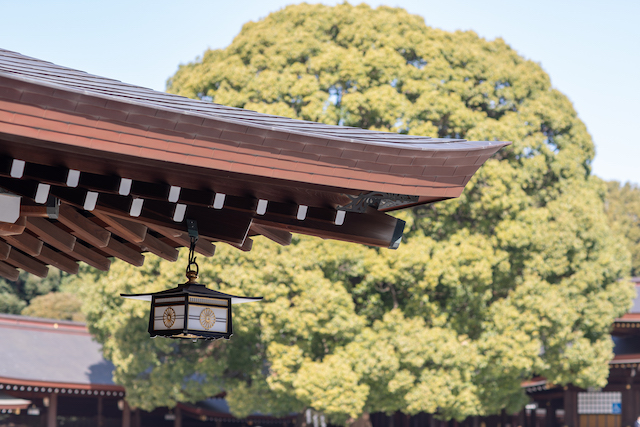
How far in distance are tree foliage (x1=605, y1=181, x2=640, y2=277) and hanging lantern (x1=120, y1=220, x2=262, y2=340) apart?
3930 cm

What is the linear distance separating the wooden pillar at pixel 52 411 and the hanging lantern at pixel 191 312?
1556cm

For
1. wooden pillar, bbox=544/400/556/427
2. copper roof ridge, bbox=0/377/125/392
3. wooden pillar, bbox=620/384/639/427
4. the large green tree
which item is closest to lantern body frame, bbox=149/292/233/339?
the large green tree

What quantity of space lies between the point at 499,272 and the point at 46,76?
48.4 ft

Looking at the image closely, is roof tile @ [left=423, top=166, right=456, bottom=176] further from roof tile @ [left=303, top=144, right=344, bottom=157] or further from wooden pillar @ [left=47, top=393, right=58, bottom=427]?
wooden pillar @ [left=47, top=393, right=58, bottom=427]

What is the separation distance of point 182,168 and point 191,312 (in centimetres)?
157

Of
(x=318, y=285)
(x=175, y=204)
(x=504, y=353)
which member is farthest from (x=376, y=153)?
(x=504, y=353)

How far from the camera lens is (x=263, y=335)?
16.0m

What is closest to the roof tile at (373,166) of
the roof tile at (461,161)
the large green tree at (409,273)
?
the roof tile at (461,161)

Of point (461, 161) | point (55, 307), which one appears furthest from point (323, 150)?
point (55, 307)

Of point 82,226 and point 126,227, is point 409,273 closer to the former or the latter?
point 126,227

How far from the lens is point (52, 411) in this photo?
61.0 ft

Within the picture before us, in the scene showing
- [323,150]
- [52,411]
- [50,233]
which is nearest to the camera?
[323,150]

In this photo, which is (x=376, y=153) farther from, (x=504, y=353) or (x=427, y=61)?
(x=427, y=61)

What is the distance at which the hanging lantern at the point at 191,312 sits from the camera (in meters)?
4.61
